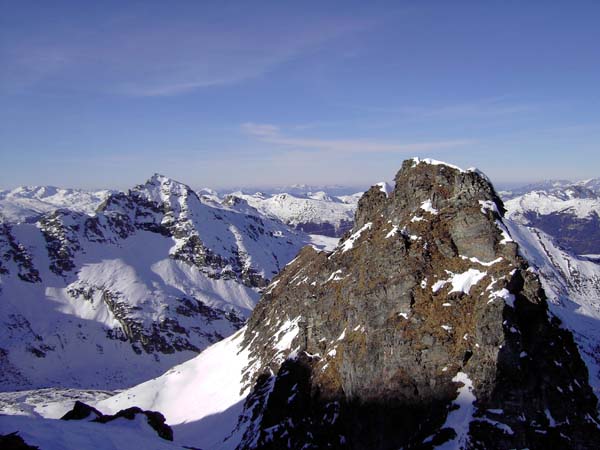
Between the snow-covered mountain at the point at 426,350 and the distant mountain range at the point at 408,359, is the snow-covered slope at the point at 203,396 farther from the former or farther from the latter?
the snow-covered mountain at the point at 426,350

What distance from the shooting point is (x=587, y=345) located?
157750 millimetres

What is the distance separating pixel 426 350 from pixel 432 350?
536mm

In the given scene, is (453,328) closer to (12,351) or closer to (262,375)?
(262,375)

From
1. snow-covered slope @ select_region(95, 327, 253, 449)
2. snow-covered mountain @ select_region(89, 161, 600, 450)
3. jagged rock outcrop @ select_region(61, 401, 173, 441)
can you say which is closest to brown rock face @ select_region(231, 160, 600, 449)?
snow-covered mountain @ select_region(89, 161, 600, 450)

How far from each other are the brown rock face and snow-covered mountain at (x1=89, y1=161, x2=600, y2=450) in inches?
4.6

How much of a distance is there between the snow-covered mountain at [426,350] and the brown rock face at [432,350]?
0.38 ft

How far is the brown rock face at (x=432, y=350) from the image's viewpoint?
40.2 meters

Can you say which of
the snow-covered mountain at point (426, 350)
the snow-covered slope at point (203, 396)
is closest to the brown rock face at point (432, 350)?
the snow-covered mountain at point (426, 350)

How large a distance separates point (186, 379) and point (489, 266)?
71681 millimetres

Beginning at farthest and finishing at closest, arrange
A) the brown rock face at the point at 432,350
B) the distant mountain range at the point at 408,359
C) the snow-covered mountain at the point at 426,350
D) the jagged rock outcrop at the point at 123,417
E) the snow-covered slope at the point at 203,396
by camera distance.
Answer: the snow-covered slope at the point at 203,396
the snow-covered mountain at the point at 426,350
the brown rock face at the point at 432,350
the distant mountain range at the point at 408,359
the jagged rock outcrop at the point at 123,417

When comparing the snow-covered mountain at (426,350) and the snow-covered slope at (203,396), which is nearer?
the snow-covered mountain at (426,350)

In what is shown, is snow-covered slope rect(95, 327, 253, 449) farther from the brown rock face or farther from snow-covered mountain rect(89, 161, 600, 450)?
the brown rock face

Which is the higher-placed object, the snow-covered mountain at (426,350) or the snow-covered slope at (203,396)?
the snow-covered mountain at (426,350)

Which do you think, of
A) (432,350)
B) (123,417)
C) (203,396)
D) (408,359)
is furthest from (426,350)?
(203,396)
